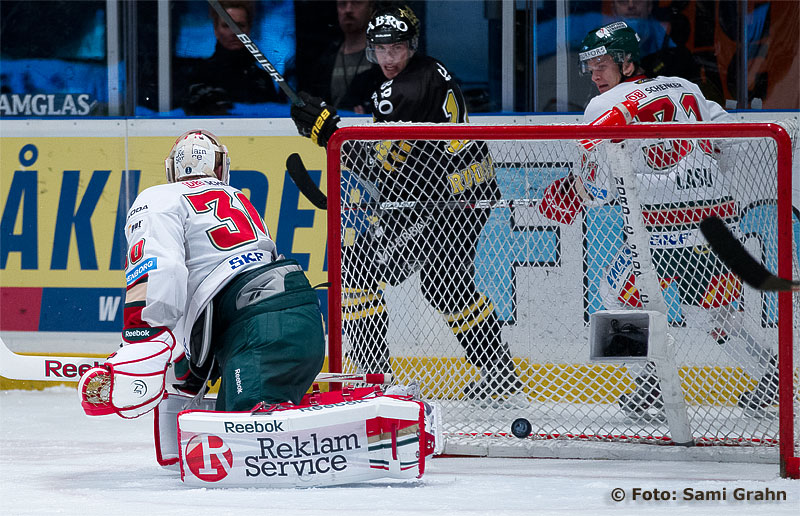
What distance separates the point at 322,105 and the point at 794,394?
5.50 feet

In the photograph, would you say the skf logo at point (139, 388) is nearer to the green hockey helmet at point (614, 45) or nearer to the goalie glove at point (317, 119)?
the goalie glove at point (317, 119)

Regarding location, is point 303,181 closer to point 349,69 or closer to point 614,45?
point 614,45

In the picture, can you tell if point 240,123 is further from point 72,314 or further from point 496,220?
point 496,220

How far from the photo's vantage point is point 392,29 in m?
3.83

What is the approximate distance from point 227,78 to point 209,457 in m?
2.37

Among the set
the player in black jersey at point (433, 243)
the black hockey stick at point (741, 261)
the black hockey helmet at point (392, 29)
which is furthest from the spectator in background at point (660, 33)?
the black hockey stick at point (741, 261)

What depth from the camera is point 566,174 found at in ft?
10.8

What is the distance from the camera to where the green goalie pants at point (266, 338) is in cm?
271

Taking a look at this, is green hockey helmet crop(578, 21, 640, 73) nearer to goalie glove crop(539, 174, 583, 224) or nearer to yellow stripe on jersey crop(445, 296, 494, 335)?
goalie glove crop(539, 174, 583, 224)

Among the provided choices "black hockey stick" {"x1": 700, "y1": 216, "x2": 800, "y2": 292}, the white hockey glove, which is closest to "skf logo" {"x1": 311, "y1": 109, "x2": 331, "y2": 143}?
the white hockey glove

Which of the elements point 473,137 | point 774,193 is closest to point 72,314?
point 473,137

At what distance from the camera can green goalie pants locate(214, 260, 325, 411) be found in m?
2.71

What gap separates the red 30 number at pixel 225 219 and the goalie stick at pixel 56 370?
0.44 metres

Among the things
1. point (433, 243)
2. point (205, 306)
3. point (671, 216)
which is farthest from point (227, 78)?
point (671, 216)
